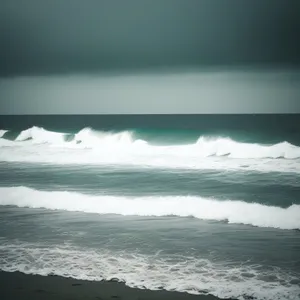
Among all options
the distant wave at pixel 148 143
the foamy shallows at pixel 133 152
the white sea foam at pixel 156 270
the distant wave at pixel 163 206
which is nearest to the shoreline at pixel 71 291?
the white sea foam at pixel 156 270

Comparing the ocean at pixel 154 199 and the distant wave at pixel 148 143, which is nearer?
the ocean at pixel 154 199

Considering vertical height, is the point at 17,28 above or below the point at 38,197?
above

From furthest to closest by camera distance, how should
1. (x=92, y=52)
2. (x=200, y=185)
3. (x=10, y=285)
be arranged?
1. (x=92, y=52)
2. (x=200, y=185)
3. (x=10, y=285)

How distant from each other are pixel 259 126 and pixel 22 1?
6.27 ft

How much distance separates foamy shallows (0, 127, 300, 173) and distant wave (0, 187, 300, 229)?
0.25 metres

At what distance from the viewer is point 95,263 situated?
108 inches

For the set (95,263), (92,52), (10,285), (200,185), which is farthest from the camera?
(92,52)

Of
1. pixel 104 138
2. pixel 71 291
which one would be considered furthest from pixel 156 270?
pixel 104 138

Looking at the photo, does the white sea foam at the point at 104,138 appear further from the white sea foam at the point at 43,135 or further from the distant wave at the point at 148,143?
the white sea foam at the point at 43,135

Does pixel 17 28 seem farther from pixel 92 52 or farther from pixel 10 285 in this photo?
pixel 10 285

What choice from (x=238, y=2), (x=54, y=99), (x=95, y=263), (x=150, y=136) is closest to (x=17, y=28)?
(x=54, y=99)

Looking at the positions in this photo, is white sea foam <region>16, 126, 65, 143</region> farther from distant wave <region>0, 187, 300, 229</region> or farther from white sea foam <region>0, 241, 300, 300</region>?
white sea foam <region>0, 241, 300, 300</region>

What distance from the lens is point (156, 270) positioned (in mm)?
2617

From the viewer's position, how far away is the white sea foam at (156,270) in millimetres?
2420
